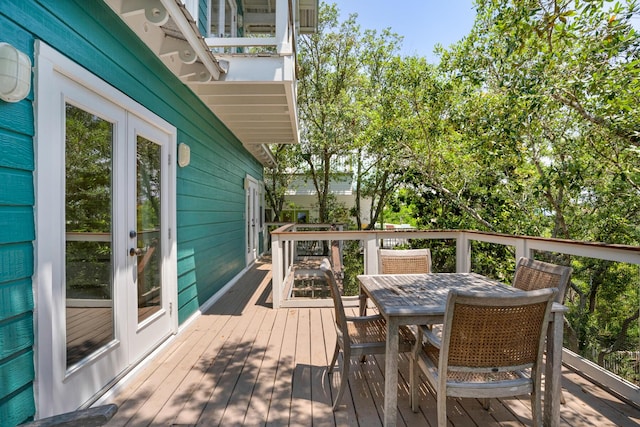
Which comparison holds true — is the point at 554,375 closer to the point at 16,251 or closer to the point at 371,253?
the point at 371,253

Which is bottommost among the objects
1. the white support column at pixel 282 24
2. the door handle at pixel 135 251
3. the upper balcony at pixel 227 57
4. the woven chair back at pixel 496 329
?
the woven chair back at pixel 496 329

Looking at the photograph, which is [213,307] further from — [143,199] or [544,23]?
[544,23]

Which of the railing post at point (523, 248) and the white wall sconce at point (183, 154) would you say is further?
the white wall sconce at point (183, 154)

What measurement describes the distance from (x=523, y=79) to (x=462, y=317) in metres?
3.85

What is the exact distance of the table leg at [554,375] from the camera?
6.45ft

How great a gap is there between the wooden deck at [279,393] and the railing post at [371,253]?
1.08 m

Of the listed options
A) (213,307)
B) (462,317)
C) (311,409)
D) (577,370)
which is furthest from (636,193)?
(213,307)

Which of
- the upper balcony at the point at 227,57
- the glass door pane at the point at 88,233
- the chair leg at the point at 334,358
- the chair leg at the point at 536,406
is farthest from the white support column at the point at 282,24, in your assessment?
the chair leg at the point at 536,406

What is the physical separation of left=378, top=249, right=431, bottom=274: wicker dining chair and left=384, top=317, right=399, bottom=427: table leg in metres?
1.32

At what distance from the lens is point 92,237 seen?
2240 millimetres

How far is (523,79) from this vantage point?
424cm

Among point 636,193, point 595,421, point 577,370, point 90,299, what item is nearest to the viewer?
point 595,421

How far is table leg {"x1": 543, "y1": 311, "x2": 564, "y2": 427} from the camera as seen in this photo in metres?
1.97

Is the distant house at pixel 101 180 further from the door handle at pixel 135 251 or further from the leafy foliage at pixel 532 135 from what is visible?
the leafy foliage at pixel 532 135
